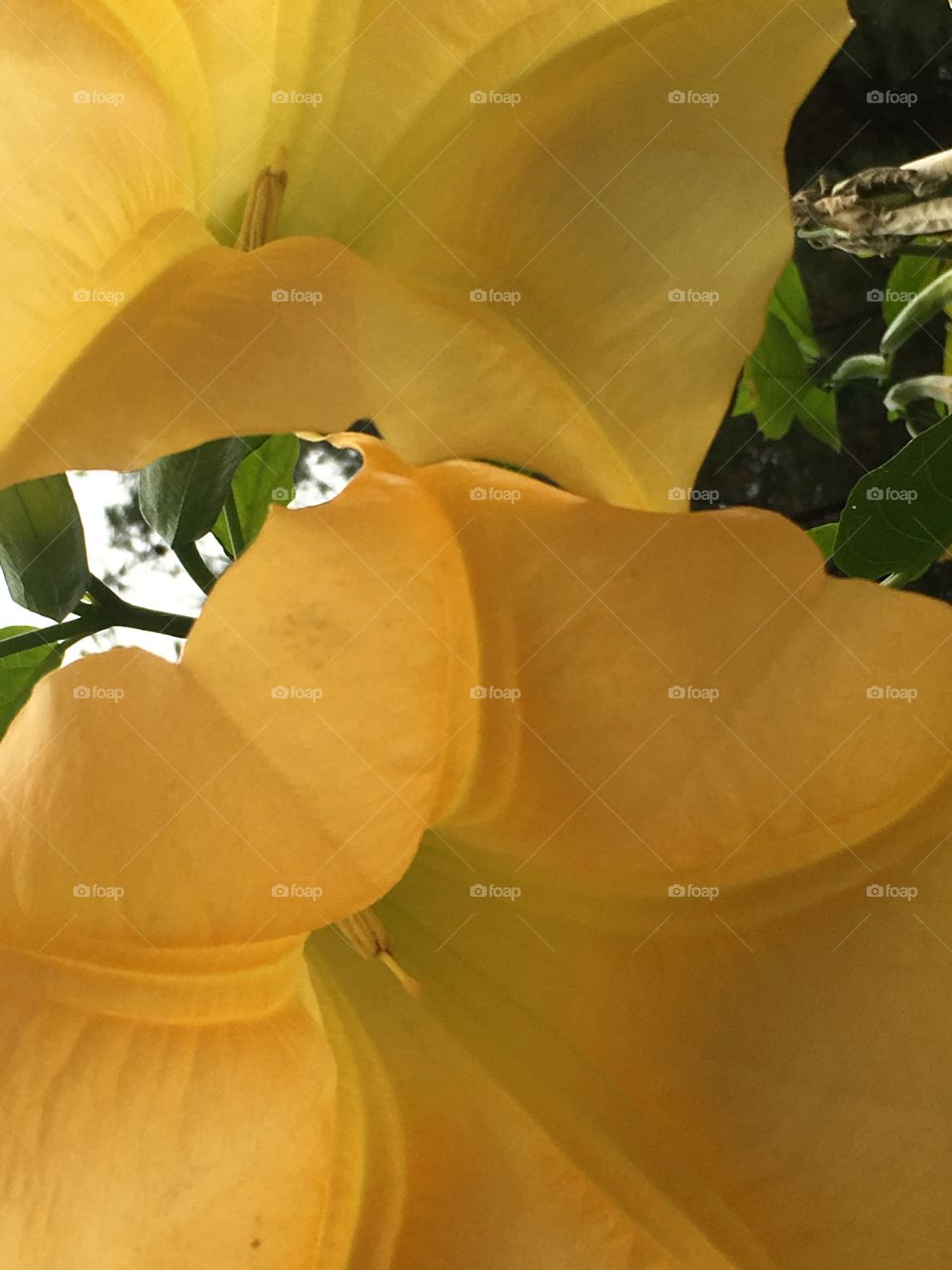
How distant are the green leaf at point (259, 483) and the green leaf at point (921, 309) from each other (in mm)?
278

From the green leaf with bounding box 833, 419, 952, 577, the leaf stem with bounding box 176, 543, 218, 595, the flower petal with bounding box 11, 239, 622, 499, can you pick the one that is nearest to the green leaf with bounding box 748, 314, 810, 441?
the green leaf with bounding box 833, 419, 952, 577

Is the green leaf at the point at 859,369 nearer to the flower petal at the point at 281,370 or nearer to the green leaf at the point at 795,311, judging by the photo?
the green leaf at the point at 795,311

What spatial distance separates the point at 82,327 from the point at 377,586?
81mm

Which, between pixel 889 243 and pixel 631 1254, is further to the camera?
pixel 889 243

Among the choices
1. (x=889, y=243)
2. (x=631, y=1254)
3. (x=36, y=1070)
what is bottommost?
(x=631, y=1254)

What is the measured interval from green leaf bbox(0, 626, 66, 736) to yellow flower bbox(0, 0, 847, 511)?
238 millimetres

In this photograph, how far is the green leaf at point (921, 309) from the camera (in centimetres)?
58

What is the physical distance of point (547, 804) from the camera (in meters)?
0.35

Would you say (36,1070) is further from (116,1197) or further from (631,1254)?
(631,1254)

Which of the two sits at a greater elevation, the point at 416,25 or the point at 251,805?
the point at 416,25

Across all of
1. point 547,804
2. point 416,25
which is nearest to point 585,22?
point 416,25

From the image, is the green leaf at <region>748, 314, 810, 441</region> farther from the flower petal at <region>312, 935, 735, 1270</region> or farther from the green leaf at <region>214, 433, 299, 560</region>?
the flower petal at <region>312, 935, 735, 1270</region>

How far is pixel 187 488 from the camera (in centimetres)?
46

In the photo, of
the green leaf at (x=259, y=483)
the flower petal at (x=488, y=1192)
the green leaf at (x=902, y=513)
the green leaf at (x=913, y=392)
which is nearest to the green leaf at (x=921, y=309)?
the green leaf at (x=913, y=392)
